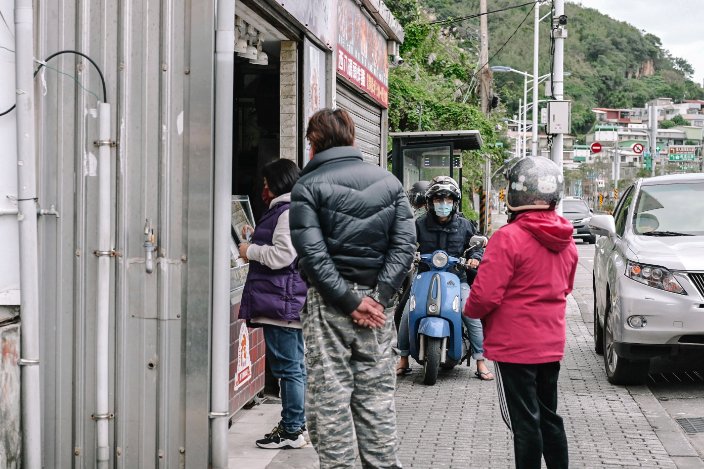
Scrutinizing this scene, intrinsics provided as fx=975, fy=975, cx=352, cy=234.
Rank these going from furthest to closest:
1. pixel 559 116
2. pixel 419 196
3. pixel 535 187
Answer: pixel 559 116, pixel 419 196, pixel 535 187

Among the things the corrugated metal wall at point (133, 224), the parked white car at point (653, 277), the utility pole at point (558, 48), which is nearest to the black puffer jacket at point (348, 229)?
the corrugated metal wall at point (133, 224)

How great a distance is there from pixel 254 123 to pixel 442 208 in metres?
1.97

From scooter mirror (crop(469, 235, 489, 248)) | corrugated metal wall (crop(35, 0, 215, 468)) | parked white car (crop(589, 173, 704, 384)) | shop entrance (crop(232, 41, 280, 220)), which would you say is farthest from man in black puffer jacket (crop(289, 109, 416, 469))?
shop entrance (crop(232, 41, 280, 220))

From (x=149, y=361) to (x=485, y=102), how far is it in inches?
1189

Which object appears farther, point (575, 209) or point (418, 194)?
point (575, 209)

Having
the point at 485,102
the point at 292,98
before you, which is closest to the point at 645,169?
the point at 485,102

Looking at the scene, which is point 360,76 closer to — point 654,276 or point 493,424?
point 654,276

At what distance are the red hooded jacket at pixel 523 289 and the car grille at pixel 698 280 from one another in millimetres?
3522

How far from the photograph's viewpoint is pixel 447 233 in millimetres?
8266

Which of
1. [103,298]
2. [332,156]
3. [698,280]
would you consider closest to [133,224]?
[103,298]

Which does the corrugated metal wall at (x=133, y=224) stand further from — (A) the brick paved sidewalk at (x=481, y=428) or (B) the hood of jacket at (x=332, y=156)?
(A) the brick paved sidewalk at (x=481, y=428)

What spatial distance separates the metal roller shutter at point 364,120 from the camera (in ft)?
33.1

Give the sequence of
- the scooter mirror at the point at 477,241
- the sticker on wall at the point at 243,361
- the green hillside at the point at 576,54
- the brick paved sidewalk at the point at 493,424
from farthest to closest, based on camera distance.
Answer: the green hillside at the point at 576,54 < the scooter mirror at the point at 477,241 < the sticker on wall at the point at 243,361 < the brick paved sidewalk at the point at 493,424

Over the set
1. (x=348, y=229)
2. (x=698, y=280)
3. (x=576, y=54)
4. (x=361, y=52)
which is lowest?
(x=698, y=280)
